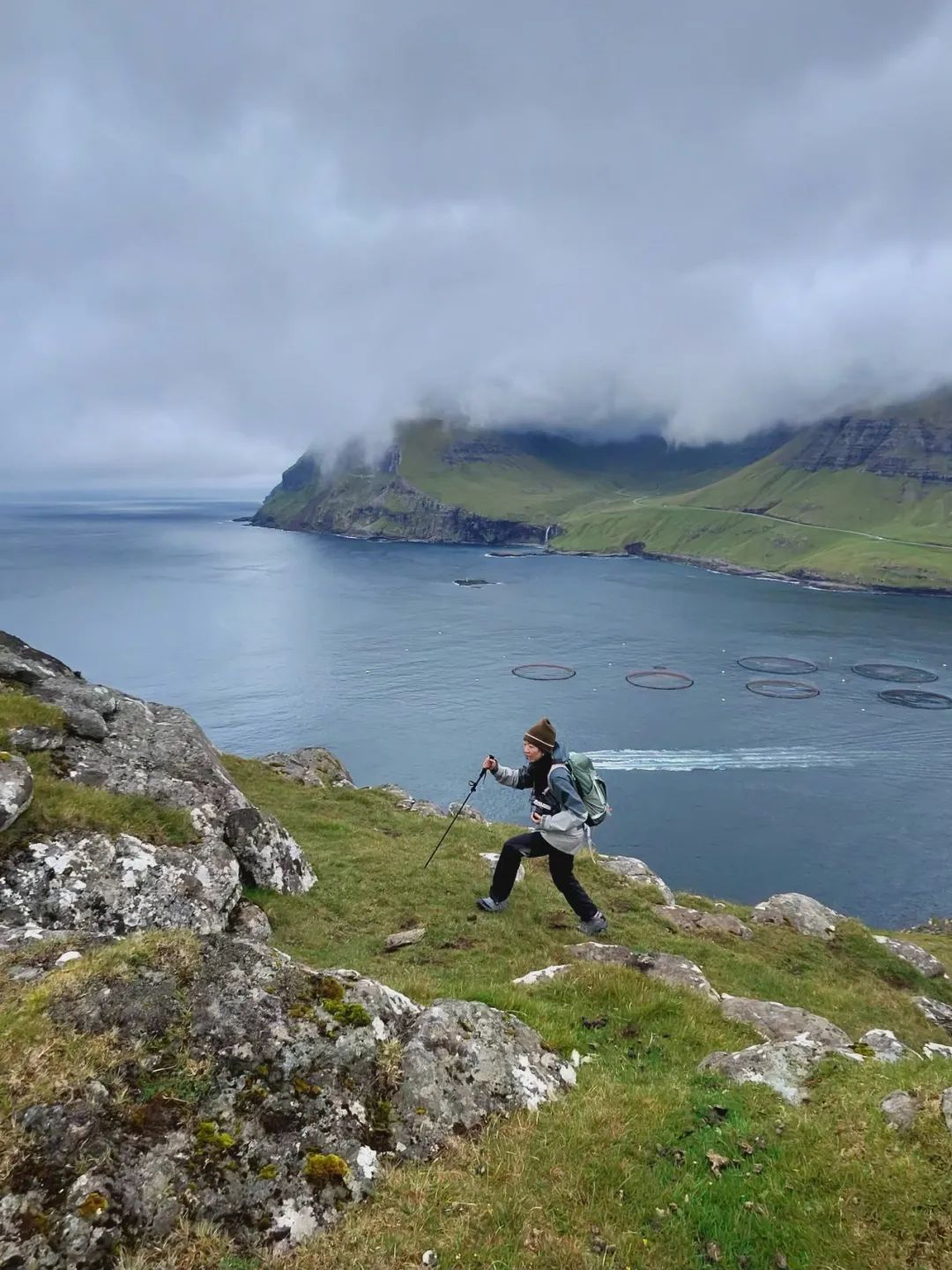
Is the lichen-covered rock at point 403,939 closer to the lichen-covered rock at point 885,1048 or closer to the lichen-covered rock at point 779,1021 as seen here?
the lichen-covered rock at point 779,1021

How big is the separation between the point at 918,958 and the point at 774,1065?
19.7 metres

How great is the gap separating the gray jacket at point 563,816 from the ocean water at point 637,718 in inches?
283

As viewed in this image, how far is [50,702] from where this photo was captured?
59.0 ft

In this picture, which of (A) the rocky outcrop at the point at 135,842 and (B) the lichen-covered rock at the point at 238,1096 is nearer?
(B) the lichen-covered rock at the point at 238,1096

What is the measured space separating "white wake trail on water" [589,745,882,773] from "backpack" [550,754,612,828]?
3096 inches

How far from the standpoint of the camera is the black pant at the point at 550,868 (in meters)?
15.4

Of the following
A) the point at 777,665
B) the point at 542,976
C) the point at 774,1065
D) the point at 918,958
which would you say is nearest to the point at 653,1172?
the point at 774,1065

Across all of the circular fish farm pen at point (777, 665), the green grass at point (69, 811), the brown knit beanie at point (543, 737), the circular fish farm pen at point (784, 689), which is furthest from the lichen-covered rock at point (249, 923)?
the circular fish farm pen at point (777, 665)

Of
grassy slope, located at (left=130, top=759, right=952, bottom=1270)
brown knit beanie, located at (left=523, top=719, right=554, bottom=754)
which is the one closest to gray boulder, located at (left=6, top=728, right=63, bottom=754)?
grassy slope, located at (left=130, top=759, right=952, bottom=1270)

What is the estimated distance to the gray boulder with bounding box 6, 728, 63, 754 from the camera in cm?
1538

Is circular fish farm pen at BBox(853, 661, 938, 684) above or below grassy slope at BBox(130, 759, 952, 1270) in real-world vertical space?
below

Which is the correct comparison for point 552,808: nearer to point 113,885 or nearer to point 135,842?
point 135,842

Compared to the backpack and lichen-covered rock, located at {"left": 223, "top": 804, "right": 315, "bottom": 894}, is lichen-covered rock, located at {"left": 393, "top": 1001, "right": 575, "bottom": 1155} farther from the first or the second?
lichen-covered rock, located at {"left": 223, "top": 804, "right": 315, "bottom": 894}

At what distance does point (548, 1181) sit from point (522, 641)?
154 meters
